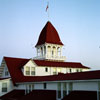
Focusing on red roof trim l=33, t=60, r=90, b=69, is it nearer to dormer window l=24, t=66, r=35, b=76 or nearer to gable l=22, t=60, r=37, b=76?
gable l=22, t=60, r=37, b=76

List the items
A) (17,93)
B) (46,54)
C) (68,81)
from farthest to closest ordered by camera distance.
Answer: (46,54) < (17,93) < (68,81)

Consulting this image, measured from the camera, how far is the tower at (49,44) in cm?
5523

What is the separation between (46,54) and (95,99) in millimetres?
34276

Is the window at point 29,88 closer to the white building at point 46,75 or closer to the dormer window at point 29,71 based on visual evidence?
the white building at point 46,75

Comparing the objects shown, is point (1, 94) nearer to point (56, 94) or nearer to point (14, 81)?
point (14, 81)

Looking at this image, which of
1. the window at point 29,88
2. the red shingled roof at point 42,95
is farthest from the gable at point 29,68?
the red shingled roof at point 42,95

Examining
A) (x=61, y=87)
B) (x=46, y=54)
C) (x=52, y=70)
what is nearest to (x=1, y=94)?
(x=52, y=70)

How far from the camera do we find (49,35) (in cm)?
5875

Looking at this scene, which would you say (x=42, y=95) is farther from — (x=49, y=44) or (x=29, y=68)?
Answer: (x=49, y=44)

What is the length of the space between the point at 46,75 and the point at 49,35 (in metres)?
17.1

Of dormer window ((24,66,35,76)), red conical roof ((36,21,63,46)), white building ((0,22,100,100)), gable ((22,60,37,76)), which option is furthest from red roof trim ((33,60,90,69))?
red conical roof ((36,21,63,46))

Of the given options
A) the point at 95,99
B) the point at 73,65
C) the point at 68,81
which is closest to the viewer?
the point at 95,99

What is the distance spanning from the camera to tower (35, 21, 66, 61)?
5523 cm

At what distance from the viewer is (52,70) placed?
45344 millimetres
